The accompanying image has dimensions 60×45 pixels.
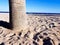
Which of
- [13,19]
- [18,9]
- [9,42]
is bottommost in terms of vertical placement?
[9,42]

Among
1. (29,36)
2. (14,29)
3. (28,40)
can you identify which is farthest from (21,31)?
(28,40)

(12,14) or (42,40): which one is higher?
(12,14)

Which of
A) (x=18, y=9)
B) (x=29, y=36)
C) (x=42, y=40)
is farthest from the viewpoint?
(x=18, y=9)

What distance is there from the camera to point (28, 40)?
5.73 metres

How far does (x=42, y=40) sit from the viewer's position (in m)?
5.64

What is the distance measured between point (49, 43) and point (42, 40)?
46 centimetres

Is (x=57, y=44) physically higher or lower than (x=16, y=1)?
lower

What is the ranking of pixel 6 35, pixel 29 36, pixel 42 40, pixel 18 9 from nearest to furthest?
pixel 42 40, pixel 29 36, pixel 6 35, pixel 18 9

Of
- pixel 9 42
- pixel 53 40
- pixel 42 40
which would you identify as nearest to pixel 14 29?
pixel 9 42

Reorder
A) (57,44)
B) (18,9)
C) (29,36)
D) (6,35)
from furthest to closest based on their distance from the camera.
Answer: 1. (18,9)
2. (6,35)
3. (29,36)
4. (57,44)

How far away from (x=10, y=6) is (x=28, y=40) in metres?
2.36

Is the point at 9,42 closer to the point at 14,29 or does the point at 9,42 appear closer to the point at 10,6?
the point at 14,29

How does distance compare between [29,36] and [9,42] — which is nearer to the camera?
[9,42]

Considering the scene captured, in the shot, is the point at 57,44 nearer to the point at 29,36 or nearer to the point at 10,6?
the point at 29,36
